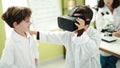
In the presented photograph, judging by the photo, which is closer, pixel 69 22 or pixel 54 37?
pixel 69 22

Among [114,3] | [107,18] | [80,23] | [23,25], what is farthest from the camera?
[114,3]

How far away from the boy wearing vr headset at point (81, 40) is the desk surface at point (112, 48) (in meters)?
0.25

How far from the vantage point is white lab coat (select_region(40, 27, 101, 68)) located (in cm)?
138

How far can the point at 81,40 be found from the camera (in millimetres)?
1354

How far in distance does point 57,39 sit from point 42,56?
1.35 metres

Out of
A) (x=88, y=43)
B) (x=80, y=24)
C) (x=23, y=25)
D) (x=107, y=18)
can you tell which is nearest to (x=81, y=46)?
(x=88, y=43)

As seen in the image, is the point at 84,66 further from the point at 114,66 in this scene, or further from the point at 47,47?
the point at 47,47

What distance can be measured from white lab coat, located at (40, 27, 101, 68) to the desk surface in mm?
240

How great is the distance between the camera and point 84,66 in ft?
5.03

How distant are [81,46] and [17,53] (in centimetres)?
48

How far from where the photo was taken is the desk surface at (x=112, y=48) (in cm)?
171

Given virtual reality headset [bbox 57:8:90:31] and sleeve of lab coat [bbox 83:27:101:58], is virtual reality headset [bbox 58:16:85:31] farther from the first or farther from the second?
sleeve of lab coat [bbox 83:27:101:58]

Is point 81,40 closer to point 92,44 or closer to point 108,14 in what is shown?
point 92,44

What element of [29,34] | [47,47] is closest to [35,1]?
[47,47]
